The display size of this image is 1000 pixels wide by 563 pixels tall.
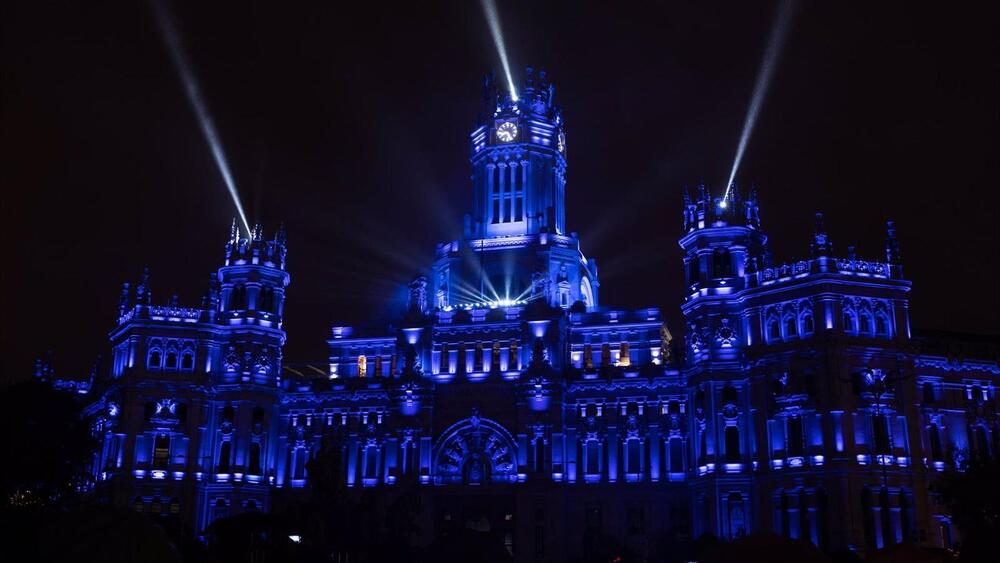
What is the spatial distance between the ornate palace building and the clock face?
9.94 meters

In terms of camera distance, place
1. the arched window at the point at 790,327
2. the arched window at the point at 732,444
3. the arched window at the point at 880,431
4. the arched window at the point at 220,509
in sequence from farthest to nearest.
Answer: the arched window at the point at 220,509 < the arched window at the point at 790,327 < the arched window at the point at 732,444 < the arched window at the point at 880,431

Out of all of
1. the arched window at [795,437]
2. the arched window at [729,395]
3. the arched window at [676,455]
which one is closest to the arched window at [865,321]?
the arched window at [795,437]

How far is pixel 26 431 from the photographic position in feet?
205

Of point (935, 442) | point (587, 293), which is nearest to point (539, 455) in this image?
point (587, 293)

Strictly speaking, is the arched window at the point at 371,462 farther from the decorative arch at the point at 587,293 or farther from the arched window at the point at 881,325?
the arched window at the point at 881,325

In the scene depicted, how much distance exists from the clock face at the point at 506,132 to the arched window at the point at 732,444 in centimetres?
4203

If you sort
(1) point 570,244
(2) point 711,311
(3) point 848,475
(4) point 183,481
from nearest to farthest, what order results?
(3) point 848,475, (2) point 711,311, (4) point 183,481, (1) point 570,244

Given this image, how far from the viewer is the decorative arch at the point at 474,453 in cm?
8806

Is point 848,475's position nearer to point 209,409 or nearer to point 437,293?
point 437,293

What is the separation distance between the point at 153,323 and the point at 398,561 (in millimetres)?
49034

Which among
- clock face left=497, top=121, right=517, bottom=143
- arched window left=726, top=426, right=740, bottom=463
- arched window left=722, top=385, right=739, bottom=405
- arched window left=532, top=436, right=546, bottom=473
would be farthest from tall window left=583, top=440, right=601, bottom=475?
clock face left=497, top=121, right=517, bottom=143

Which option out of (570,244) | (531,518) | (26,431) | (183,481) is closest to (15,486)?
(26,431)

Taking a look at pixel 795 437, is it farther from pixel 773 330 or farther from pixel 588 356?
pixel 588 356

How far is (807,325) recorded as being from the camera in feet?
258
